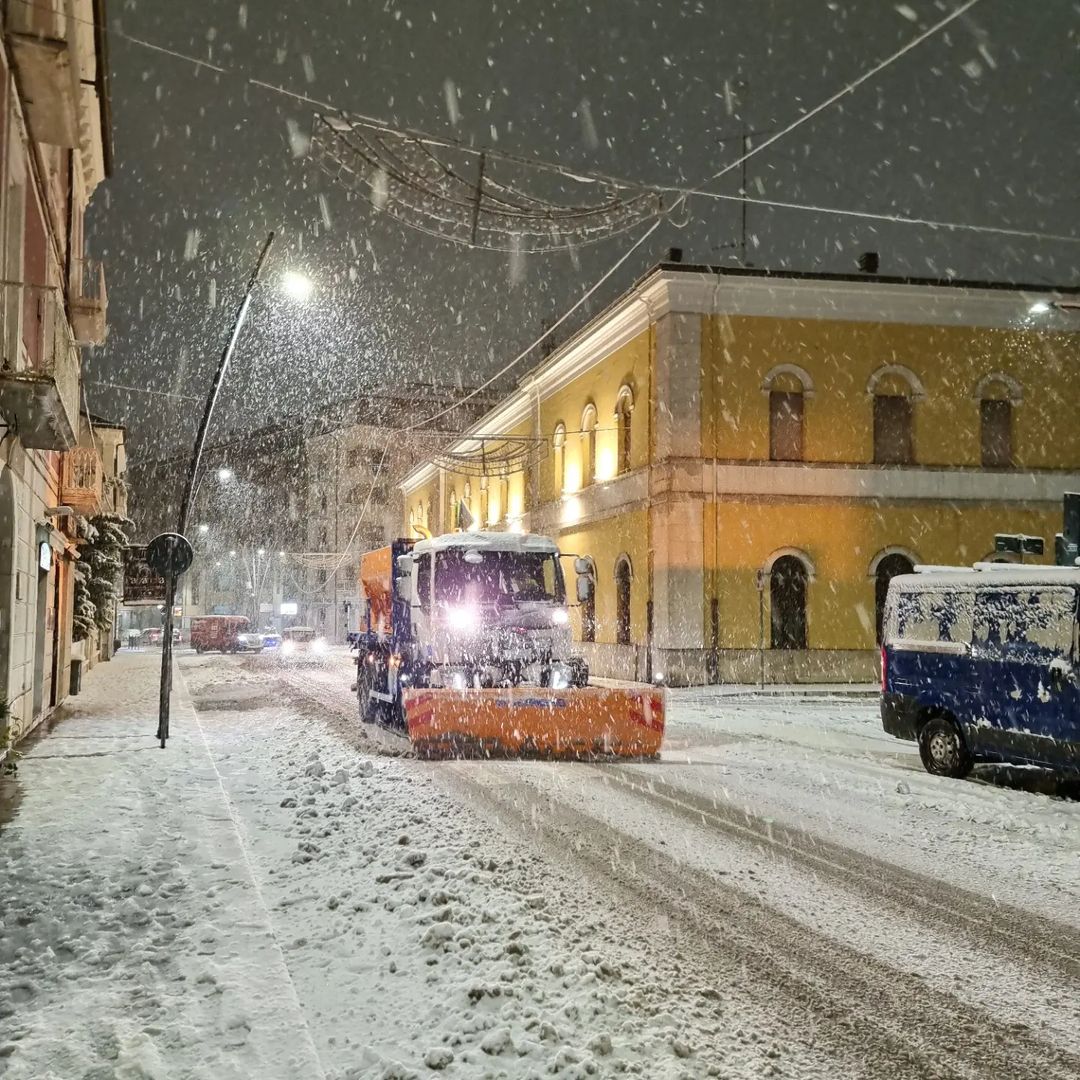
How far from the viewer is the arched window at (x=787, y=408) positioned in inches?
1131

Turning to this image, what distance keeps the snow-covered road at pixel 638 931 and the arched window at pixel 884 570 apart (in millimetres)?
17249

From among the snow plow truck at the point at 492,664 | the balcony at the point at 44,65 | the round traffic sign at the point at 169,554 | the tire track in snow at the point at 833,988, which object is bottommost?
the tire track in snow at the point at 833,988

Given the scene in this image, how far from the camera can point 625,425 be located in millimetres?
31188

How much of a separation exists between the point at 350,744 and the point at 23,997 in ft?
33.7

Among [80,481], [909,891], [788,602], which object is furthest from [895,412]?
[909,891]

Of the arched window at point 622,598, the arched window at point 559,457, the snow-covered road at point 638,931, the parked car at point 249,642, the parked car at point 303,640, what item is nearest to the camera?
the snow-covered road at point 638,931

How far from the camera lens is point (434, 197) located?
13.6 meters

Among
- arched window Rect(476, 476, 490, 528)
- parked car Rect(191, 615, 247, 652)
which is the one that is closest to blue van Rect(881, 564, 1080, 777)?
arched window Rect(476, 476, 490, 528)

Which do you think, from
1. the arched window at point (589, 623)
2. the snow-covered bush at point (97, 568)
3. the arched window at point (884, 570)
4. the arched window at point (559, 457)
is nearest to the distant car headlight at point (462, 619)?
the snow-covered bush at point (97, 568)

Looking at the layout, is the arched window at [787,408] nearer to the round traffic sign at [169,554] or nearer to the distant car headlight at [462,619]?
the distant car headlight at [462,619]

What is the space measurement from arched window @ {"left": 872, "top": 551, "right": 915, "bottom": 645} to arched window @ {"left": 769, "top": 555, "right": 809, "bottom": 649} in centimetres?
205

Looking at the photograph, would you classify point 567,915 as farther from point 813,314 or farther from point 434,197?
point 813,314

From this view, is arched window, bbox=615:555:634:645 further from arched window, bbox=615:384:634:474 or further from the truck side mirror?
the truck side mirror

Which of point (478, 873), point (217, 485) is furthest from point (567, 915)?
point (217, 485)
